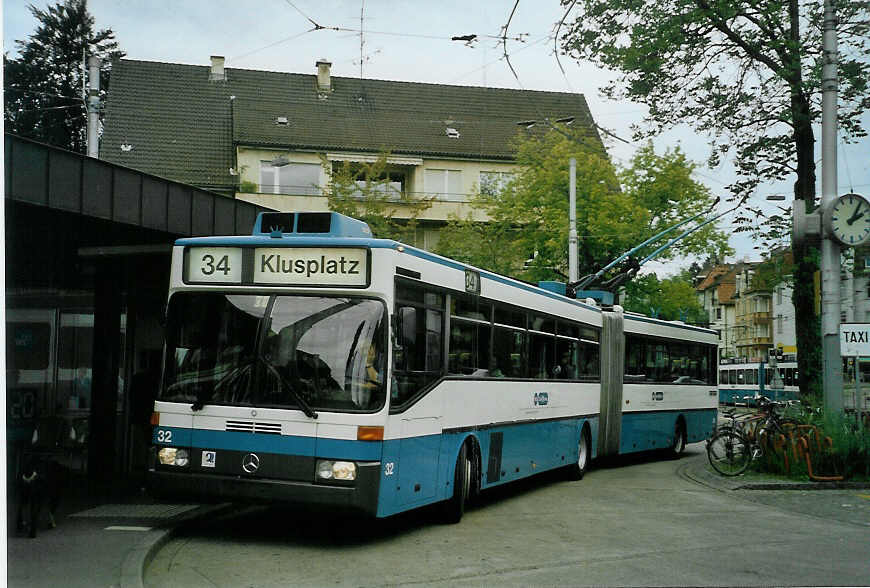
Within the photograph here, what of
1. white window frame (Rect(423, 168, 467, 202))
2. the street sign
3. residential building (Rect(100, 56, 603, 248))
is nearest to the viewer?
the street sign

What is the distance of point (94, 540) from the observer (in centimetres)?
920

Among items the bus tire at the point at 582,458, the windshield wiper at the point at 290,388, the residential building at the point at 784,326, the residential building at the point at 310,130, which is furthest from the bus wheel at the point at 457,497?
the residential building at the point at 784,326

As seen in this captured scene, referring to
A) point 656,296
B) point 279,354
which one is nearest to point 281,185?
point 656,296

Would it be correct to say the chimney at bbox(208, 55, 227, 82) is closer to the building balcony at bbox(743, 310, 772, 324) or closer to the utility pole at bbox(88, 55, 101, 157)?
the utility pole at bbox(88, 55, 101, 157)

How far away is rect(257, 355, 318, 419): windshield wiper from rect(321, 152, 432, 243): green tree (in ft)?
77.7

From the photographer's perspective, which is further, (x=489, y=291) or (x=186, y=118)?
(x=186, y=118)

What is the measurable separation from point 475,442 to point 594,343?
6337mm

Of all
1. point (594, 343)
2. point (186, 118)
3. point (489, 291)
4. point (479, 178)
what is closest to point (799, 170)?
point (594, 343)

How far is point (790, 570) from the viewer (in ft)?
29.2

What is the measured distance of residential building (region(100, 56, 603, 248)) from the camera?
31578 millimetres

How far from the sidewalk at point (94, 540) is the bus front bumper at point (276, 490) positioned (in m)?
0.47

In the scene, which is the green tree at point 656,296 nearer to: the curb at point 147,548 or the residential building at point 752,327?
the curb at point 147,548

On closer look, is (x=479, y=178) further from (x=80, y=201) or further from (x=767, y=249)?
(x=80, y=201)

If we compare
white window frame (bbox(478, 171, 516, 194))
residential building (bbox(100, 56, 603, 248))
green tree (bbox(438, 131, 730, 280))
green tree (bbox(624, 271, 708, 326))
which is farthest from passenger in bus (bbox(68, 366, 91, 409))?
white window frame (bbox(478, 171, 516, 194))
